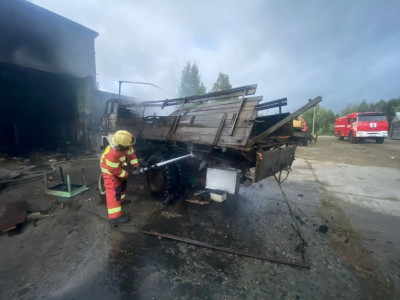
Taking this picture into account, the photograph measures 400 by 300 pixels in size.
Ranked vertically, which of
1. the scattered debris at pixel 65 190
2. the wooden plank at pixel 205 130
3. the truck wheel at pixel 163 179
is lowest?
the scattered debris at pixel 65 190

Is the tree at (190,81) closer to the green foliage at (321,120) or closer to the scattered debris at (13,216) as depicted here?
the green foliage at (321,120)

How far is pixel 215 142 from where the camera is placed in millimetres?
2975

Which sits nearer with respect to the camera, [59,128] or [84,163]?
[84,163]

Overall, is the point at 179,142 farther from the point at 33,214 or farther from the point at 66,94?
the point at 66,94

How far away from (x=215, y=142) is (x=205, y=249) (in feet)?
4.96

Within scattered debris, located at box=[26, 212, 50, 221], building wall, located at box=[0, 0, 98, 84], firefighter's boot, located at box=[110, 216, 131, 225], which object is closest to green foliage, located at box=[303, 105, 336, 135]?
building wall, located at box=[0, 0, 98, 84]

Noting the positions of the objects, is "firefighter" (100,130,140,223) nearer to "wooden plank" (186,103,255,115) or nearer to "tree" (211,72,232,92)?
"wooden plank" (186,103,255,115)

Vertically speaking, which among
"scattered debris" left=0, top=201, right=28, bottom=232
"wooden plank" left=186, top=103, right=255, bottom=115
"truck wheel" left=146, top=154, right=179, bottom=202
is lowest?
"scattered debris" left=0, top=201, right=28, bottom=232

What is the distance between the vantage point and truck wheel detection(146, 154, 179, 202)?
12.3ft

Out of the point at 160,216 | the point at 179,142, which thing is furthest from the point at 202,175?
the point at 160,216

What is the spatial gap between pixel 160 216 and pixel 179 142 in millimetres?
1398

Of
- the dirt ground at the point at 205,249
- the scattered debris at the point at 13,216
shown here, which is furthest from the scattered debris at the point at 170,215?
the scattered debris at the point at 13,216

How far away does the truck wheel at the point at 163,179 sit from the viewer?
12.3 ft

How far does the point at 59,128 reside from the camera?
1113 centimetres
